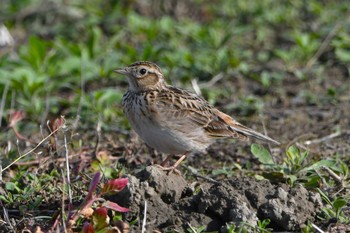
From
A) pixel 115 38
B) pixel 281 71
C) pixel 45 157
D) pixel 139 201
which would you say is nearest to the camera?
pixel 139 201

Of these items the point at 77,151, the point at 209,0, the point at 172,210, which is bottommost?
the point at 209,0

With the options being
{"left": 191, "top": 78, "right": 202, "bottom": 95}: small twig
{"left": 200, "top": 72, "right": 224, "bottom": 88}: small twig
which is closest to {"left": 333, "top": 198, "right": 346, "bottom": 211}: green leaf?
{"left": 191, "top": 78, "right": 202, "bottom": 95}: small twig

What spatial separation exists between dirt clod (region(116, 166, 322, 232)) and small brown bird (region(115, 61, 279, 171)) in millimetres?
742

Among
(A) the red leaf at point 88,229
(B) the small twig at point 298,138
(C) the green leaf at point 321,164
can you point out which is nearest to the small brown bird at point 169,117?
(B) the small twig at point 298,138

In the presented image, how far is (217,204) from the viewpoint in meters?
5.98

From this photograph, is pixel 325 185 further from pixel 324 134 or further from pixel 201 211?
pixel 324 134

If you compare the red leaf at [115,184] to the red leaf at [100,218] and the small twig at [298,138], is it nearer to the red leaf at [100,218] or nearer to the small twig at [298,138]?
the red leaf at [100,218]

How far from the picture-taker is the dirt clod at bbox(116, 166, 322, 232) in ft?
19.4

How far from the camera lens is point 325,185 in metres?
6.83

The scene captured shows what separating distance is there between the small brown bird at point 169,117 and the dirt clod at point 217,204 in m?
0.74

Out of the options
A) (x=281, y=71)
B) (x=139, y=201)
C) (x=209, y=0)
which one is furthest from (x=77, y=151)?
(x=209, y=0)

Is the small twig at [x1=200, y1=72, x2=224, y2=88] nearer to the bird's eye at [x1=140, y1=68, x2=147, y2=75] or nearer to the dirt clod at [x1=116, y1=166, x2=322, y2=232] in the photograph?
the bird's eye at [x1=140, y1=68, x2=147, y2=75]

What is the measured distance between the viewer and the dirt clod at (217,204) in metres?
5.93

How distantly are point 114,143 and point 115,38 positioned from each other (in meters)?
3.52
